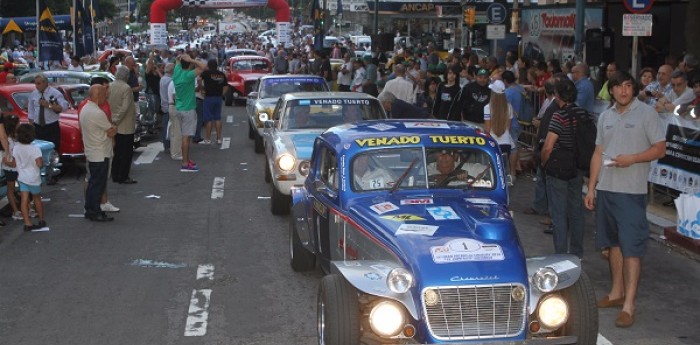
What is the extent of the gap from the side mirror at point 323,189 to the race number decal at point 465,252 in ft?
5.84

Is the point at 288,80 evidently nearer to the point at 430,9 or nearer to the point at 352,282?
the point at 352,282

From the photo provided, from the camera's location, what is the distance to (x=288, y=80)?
20.9 meters

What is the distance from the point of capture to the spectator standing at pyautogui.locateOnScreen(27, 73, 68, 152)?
1658cm

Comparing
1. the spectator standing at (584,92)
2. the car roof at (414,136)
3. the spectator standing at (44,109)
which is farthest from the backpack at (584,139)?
the spectator standing at (44,109)

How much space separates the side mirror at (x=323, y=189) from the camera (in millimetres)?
8623

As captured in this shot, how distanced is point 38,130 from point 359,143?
9656mm

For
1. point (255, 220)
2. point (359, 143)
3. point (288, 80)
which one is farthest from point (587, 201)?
point (288, 80)

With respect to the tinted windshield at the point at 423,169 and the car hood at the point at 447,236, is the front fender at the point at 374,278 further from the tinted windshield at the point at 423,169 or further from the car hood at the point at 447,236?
the tinted windshield at the point at 423,169

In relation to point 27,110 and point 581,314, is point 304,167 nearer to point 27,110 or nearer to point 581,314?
point 581,314

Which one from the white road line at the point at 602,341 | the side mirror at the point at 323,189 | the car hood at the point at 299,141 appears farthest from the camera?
the car hood at the point at 299,141

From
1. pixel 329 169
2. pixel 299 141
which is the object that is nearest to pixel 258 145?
pixel 299 141

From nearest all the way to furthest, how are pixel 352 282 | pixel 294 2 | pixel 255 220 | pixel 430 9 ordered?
1. pixel 352 282
2. pixel 255 220
3. pixel 430 9
4. pixel 294 2

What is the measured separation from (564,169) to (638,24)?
22.3ft

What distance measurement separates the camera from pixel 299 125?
14391 mm
